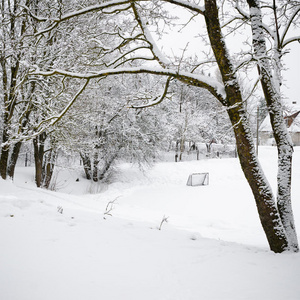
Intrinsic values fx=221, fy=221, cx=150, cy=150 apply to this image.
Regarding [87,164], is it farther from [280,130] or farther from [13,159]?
[280,130]

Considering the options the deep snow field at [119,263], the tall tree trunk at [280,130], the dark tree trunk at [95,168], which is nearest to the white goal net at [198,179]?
the dark tree trunk at [95,168]

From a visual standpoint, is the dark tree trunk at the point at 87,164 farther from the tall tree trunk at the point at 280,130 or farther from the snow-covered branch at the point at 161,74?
the tall tree trunk at the point at 280,130

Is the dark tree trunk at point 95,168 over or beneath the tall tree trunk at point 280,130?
beneath

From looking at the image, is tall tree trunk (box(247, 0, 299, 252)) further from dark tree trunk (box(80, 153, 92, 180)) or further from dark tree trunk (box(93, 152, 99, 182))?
dark tree trunk (box(93, 152, 99, 182))

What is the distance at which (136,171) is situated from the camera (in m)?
17.9

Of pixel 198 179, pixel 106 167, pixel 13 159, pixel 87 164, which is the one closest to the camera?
pixel 13 159

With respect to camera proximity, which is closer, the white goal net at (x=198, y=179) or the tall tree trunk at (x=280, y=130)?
the tall tree trunk at (x=280, y=130)

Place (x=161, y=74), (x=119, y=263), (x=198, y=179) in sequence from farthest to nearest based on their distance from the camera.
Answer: (x=198, y=179) < (x=161, y=74) < (x=119, y=263)

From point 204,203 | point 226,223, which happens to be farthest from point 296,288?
point 204,203

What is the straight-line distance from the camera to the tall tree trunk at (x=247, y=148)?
3.61m

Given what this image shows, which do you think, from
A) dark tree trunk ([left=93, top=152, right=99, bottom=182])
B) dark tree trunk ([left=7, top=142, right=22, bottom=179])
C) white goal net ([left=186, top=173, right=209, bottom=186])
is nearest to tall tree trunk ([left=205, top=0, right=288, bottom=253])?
dark tree trunk ([left=7, top=142, right=22, bottom=179])

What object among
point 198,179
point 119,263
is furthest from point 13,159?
point 198,179

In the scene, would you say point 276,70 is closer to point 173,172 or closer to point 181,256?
point 181,256

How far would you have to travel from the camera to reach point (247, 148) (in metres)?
3.63
